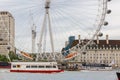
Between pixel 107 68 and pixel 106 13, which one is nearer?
pixel 106 13

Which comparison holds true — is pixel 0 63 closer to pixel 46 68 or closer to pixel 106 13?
pixel 46 68

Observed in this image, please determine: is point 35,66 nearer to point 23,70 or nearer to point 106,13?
point 23,70

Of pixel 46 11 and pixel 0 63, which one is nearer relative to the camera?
pixel 46 11

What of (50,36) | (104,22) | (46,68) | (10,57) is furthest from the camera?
(10,57)

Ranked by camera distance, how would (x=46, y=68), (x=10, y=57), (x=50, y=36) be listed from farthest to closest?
(x=10, y=57) → (x=46, y=68) → (x=50, y=36)

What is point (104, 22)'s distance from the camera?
6950cm

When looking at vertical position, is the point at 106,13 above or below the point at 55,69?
above

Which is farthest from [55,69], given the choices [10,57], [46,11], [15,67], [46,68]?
[10,57]

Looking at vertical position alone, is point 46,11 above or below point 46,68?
above

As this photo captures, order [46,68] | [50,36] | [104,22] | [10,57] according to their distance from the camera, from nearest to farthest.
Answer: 1. [104,22]
2. [50,36]
3. [46,68]
4. [10,57]

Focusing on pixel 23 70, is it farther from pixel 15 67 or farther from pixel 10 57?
pixel 10 57

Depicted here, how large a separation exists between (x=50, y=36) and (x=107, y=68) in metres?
85.0

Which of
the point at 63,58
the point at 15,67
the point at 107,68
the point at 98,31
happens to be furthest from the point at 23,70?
the point at 107,68

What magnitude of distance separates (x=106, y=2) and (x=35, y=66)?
44.7m
